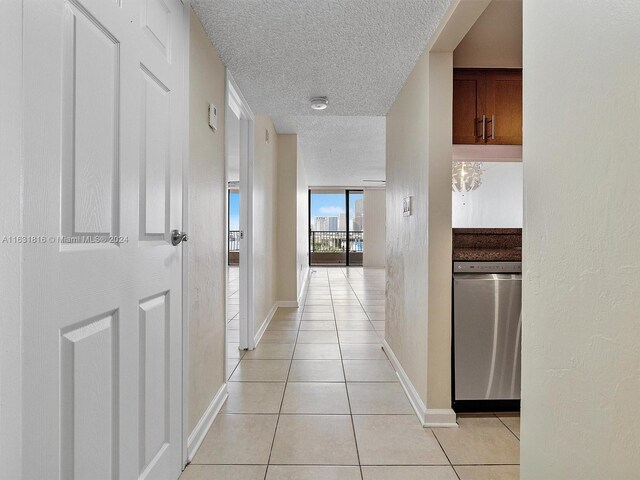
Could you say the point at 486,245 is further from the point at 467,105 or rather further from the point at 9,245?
the point at 9,245

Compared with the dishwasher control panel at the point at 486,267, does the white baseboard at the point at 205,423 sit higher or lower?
lower

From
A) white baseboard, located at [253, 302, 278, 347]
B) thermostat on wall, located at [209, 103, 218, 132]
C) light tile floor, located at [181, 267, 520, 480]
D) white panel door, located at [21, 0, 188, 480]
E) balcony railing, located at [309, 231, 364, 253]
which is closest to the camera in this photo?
white panel door, located at [21, 0, 188, 480]

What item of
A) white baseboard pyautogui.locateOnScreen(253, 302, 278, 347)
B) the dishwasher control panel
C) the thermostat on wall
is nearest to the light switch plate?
the dishwasher control panel

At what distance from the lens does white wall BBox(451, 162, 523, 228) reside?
277cm

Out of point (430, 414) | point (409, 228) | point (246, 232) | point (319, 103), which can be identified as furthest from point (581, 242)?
point (246, 232)

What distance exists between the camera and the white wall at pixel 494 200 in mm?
2766

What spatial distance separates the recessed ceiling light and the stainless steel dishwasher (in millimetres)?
1622

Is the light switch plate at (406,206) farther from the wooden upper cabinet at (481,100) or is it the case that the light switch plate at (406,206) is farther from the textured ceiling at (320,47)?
the textured ceiling at (320,47)

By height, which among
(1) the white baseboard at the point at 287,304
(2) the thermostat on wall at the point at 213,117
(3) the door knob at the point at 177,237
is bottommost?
(1) the white baseboard at the point at 287,304

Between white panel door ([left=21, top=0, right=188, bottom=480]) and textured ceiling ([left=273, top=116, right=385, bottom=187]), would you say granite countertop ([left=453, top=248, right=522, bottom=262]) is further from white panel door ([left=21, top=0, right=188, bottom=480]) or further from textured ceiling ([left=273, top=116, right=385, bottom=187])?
textured ceiling ([left=273, top=116, right=385, bottom=187])

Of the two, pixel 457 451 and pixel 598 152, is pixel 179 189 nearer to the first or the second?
pixel 598 152

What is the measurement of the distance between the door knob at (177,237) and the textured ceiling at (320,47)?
106 cm

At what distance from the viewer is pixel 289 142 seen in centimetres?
480

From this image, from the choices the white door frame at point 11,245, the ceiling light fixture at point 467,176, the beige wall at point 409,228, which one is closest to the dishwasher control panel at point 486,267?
the beige wall at point 409,228
